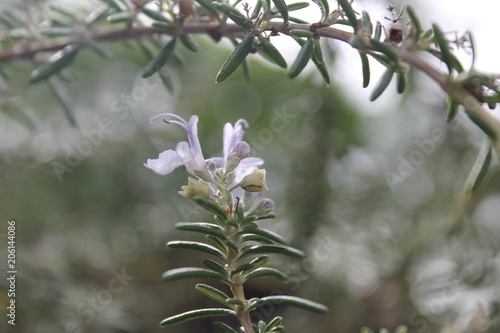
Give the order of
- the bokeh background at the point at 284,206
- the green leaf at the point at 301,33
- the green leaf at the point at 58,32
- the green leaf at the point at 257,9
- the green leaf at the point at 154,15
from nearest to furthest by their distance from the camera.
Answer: the green leaf at the point at 301,33, the green leaf at the point at 257,9, the green leaf at the point at 154,15, the green leaf at the point at 58,32, the bokeh background at the point at 284,206

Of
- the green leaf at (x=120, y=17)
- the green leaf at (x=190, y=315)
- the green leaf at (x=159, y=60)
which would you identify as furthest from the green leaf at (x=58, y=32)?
the green leaf at (x=190, y=315)

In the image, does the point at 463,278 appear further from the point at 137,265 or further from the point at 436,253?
the point at 137,265

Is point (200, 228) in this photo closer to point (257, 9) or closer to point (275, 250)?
point (275, 250)

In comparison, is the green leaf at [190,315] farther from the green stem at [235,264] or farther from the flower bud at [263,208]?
the flower bud at [263,208]

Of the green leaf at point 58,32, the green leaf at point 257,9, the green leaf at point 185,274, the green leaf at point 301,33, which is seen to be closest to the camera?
the green leaf at point 185,274

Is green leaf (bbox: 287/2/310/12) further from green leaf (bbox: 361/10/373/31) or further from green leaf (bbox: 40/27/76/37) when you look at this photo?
green leaf (bbox: 40/27/76/37)

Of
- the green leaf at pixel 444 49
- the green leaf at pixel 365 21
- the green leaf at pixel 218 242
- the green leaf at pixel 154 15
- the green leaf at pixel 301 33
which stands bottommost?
the green leaf at pixel 218 242
